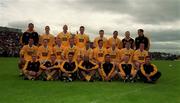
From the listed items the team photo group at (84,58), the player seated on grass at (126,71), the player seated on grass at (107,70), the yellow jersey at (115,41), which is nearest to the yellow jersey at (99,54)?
the team photo group at (84,58)

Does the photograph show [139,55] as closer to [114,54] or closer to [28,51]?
[114,54]

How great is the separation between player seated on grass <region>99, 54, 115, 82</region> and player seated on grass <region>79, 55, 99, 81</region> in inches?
11.6

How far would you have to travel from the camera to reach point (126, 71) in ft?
50.9

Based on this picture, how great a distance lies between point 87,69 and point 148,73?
2.39 m

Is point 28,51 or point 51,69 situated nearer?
point 51,69

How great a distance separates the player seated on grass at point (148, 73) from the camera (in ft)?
49.6

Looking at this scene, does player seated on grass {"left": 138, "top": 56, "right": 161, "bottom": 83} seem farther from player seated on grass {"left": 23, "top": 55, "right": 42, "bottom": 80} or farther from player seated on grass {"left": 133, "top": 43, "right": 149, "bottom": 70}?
player seated on grass {"left": 23, "top": 55, "right": 42, "bottom": 80}

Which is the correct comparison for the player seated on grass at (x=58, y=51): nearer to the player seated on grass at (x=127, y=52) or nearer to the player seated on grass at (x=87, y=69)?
the player seated on grass at (x=87, y=69)

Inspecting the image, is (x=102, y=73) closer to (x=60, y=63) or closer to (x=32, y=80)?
(x=60, y=63)

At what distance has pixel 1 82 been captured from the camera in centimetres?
1373

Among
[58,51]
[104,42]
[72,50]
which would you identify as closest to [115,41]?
[104,42]

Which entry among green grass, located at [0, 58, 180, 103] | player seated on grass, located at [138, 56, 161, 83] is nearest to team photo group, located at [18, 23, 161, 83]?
player seated on grass, located at [138, 56, 161, 83]

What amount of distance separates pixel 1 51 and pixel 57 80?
29618 mm

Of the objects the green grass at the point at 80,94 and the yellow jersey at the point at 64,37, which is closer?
the green grass at the point at 80,94
